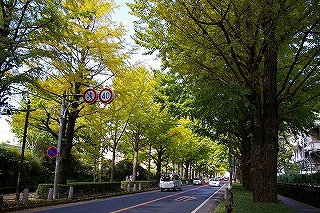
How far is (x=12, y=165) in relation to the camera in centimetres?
2317

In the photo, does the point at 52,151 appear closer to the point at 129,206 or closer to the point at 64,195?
the point at 64,195

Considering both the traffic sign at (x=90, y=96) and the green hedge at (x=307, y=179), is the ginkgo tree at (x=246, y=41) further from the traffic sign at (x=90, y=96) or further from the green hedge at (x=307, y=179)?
the green hedge at (x=307, y=179)

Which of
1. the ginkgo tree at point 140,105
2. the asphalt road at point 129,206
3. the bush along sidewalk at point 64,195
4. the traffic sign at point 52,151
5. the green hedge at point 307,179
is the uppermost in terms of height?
the ginkgo tree at point 140,105

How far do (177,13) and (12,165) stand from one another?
1922 cm

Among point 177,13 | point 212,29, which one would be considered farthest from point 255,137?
point 177,13

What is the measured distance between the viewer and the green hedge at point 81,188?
61.1 ft

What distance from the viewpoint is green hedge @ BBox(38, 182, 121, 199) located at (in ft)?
61.1

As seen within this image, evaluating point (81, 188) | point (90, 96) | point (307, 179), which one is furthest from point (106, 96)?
point (307, 179)

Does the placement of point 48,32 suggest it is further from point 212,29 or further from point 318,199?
point 318,199

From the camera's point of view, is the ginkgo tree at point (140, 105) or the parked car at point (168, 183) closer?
the ginkgo tree at point (140, 105)

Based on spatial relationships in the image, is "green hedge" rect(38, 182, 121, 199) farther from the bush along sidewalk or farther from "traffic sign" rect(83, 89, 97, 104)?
"traffic sign" rect(83, 89, 97, 104)

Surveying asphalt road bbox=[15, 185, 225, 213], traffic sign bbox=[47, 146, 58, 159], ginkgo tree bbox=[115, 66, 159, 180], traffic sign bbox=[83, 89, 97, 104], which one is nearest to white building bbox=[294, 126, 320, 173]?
ginkgo tree bbox=[115, 66, 159, 180]

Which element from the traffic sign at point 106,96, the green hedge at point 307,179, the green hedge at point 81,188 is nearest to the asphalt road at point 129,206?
the green hedge at point 81,188

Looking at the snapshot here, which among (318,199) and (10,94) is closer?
(10,94)
